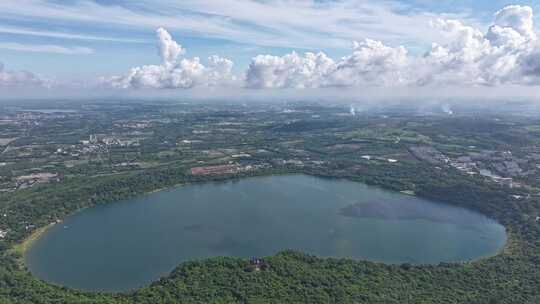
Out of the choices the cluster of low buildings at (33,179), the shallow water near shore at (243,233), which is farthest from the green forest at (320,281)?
the cluster of low buildings at (33,179)

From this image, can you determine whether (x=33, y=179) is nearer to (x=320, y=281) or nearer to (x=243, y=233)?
(x=243, y=233)

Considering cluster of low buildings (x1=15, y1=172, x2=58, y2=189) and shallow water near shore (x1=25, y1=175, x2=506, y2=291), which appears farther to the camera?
cluster of low buildings (x1=15, y1=172, x2=58, y2=189)

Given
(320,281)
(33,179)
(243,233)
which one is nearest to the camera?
(320,281)

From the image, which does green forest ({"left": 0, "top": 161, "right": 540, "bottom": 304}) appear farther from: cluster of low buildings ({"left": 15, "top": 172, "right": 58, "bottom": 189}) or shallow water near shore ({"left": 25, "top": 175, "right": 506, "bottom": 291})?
cluster of low buildings ({"left": 15, "top": 172, "right": 58, "bottom": 189})

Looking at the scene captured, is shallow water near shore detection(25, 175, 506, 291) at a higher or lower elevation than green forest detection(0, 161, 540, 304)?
lower

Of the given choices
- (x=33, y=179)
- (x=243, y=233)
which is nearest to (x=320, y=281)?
(x=243, y=233)

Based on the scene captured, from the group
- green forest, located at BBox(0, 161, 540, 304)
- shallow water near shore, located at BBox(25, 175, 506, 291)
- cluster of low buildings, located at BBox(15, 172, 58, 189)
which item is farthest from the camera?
cluster of low buildings, located at BBox(15, 172, 58, 189)

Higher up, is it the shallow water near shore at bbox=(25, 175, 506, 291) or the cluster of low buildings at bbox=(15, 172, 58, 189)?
the cluster of low buildings at bbox=(15, 172, 58, 189)

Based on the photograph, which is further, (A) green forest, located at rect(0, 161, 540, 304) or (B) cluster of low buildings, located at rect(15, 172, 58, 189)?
(B) cluster of low buildings, located at rect(15, 172, 58, 189)

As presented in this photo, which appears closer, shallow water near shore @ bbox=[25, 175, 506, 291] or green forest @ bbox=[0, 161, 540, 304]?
green forest @ bbox=[0, 161, 540, 304]

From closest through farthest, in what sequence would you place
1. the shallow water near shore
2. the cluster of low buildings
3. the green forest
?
the green forest, the shallow water near shore, the cluster of low buildings

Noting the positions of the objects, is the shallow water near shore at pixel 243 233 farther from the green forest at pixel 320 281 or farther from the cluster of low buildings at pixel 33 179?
the cluster of low buildings at pixel 33 179

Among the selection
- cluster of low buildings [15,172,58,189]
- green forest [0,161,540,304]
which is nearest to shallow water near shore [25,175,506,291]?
green forest [0,161,540,304]
